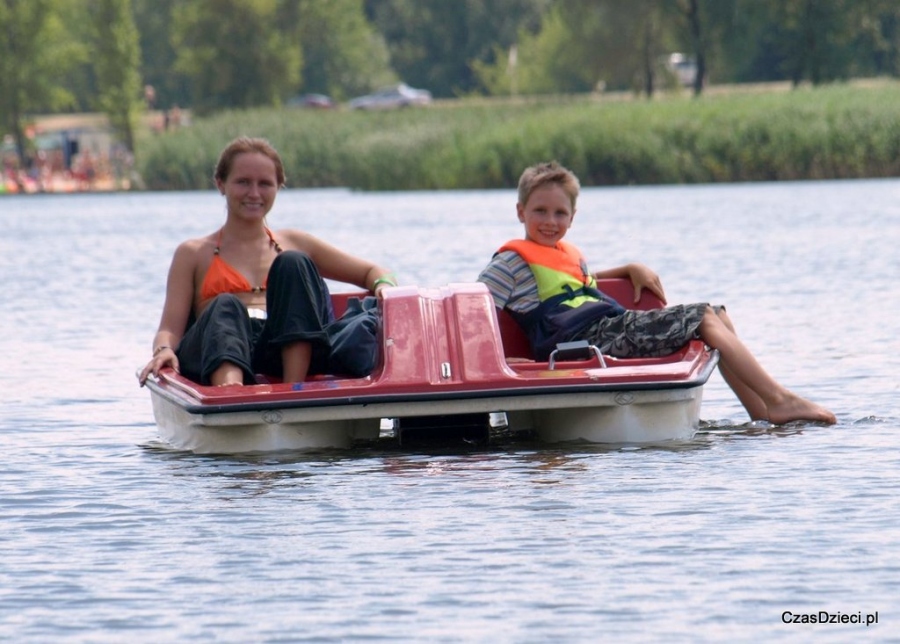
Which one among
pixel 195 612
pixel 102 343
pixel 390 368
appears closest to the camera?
pixel 195 612

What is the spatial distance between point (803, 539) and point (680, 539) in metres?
0.39

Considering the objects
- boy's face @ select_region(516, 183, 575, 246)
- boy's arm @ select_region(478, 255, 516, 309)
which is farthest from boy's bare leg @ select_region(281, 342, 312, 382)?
boy's face @ select_region(516, 183, 575, 246)

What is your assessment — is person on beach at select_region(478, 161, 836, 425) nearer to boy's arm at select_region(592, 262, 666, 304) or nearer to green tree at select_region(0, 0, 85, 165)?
boy's arm at select_region(592, 262, 666, 304)

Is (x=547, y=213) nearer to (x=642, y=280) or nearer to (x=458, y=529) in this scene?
(x=642, y=280)

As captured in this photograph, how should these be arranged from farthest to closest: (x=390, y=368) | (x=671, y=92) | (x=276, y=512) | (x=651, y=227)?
(x=671, y=92)
(x=651, y=227)
(x=390, y=368)
(x=276, y=512)

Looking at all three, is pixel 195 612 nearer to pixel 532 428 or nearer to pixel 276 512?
pixel 276 512

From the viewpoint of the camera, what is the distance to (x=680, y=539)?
20.3 ft

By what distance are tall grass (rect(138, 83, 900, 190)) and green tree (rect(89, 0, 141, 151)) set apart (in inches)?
897

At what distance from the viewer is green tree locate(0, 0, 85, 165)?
69875 mm

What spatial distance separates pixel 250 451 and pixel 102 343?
657cm

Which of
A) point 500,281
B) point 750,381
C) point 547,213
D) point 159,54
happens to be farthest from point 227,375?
point 159,54

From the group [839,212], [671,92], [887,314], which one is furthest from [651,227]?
[671,92]

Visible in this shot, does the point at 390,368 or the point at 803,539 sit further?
the point at 390,368

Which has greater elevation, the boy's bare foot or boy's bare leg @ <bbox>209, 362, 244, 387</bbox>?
boy's bare leg @ <bbox>209, 362, 244, 387</bbox>
